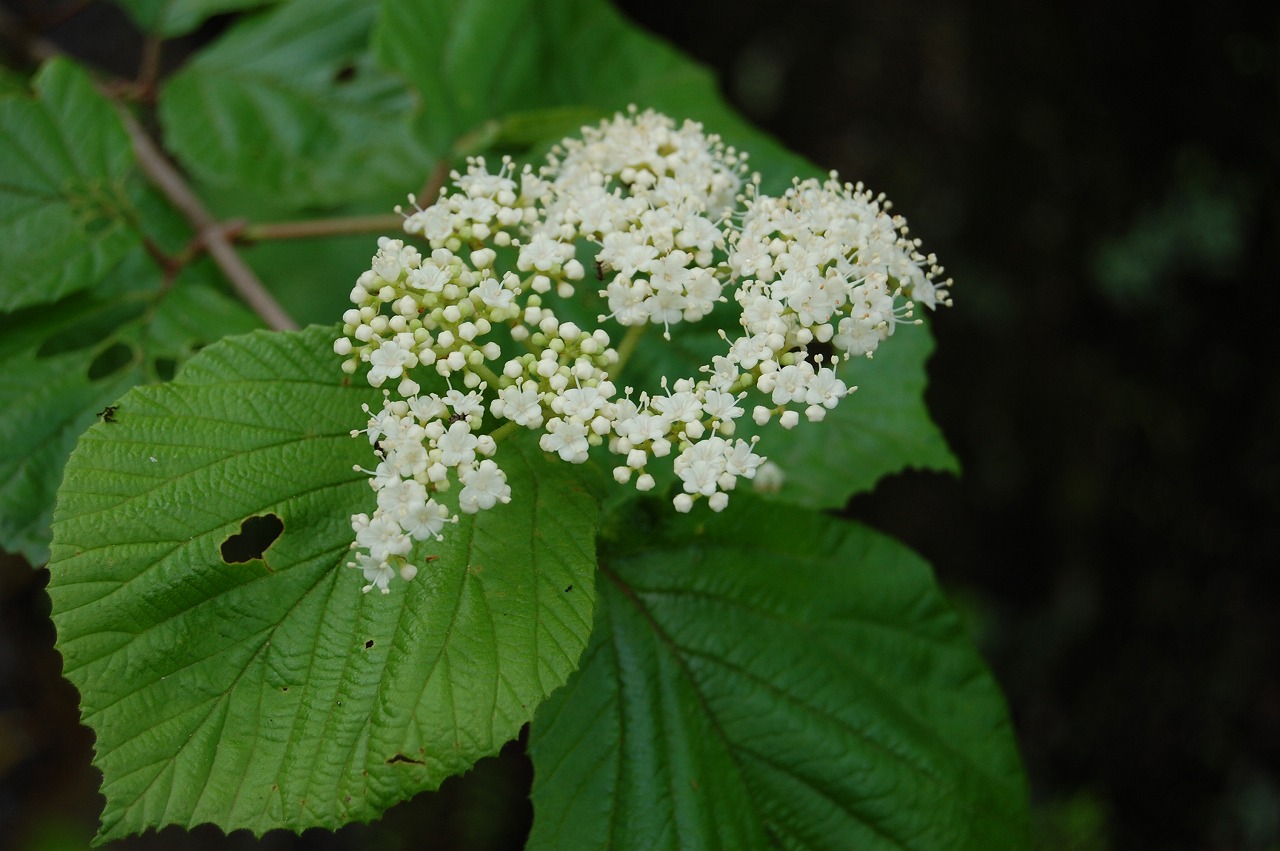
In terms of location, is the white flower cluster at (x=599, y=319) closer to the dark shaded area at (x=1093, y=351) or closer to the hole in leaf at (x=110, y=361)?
the hole in leaf at (x=110, y=361)

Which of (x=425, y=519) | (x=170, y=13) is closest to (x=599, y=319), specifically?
(x=425, y=519)

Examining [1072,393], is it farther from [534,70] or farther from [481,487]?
[481,487]

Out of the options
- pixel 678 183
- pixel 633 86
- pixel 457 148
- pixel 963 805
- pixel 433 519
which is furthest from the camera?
pixel 633 86

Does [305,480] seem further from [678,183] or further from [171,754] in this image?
[678,183]

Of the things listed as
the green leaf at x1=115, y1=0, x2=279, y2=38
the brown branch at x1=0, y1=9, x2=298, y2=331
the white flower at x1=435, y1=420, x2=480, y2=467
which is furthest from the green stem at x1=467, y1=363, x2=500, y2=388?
the green leaf at x1=115, y1=0, x2=279, y2=38

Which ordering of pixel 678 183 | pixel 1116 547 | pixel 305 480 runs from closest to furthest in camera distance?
pixel 305 480
pixel 678 183
pixel 1116 547

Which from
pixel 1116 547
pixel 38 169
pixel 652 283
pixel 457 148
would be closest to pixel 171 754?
pixel 652 283

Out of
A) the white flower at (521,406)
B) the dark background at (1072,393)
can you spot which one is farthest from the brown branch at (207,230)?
the dark background at (1072,393)
